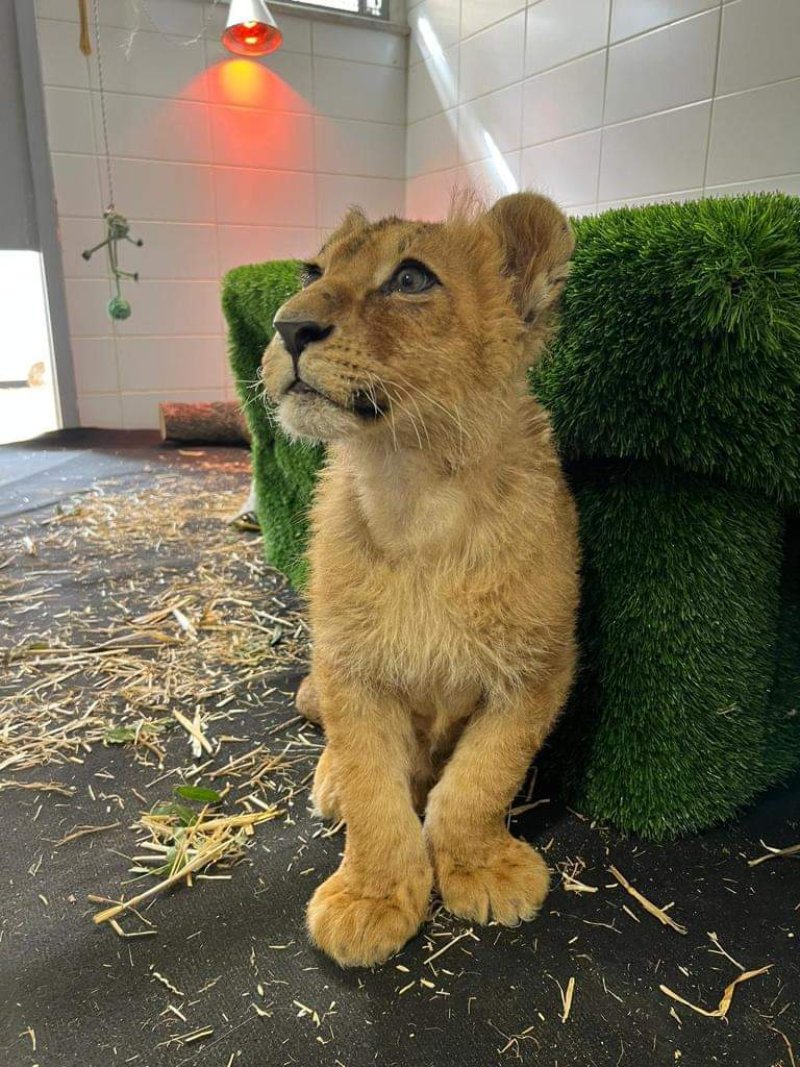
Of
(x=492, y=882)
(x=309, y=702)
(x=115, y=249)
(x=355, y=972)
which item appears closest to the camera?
(x=355, y=972)

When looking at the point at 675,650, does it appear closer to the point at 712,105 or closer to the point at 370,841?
the point at 370,841

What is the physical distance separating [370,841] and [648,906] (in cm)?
48

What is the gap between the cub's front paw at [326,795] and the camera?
1557 mm

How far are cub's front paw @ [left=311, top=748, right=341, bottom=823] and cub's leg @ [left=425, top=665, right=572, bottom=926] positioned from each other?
24cm

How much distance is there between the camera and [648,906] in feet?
4.40

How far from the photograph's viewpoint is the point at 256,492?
10.0ft

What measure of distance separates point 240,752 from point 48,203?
424cm

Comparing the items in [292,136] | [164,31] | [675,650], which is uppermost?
[164,31]

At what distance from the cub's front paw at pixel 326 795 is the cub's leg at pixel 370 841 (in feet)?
0.61

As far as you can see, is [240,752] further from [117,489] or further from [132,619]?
[117,489]

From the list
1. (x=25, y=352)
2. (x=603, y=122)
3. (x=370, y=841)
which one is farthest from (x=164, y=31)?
(x=370, y=841)

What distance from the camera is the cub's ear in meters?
1.26

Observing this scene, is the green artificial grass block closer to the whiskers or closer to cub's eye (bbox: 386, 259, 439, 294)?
cub's eye (bbox: 386, 259, 439, 294)

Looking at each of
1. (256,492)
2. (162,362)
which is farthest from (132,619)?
(162,362)
